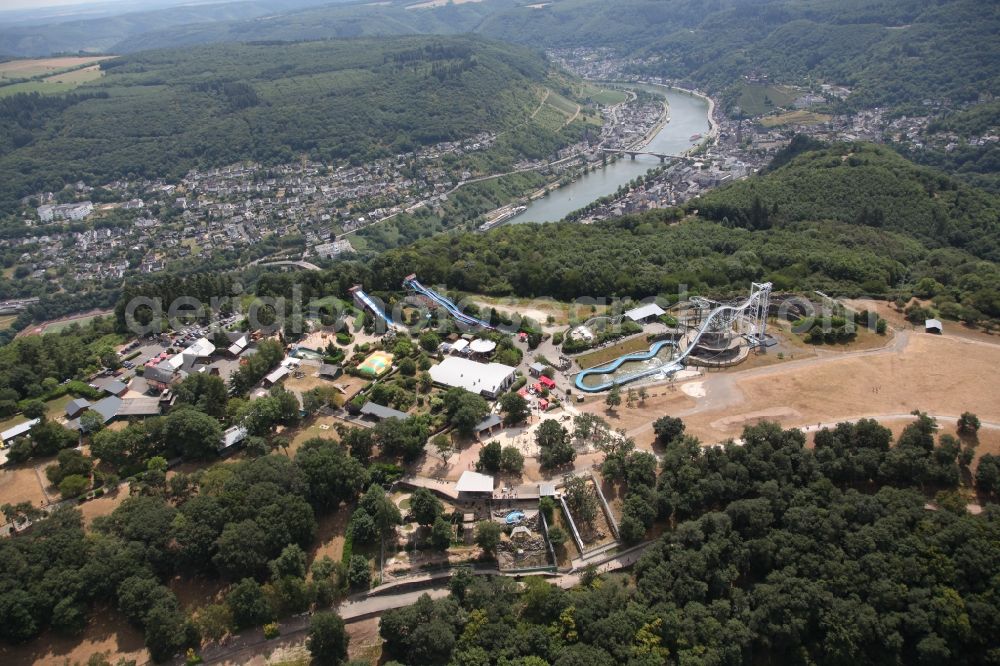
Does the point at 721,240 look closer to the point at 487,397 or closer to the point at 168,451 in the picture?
the point at 487,397

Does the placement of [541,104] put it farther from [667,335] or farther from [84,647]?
[84,647]

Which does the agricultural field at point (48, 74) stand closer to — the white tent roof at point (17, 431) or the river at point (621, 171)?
the river at point (621, 171)

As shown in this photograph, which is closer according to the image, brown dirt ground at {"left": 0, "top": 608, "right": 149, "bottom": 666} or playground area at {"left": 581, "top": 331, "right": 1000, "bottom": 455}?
brown dirt ground at {"left": 0, "top": 608, "right": 149, "bottom": 666}

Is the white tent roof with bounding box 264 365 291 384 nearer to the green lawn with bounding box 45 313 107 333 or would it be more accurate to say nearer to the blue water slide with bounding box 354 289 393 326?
the blue water slide with bounding box 354 289 393 326

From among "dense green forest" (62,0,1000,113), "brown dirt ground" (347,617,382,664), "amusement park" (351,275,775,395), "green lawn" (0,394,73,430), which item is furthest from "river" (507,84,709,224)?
"brown dirt ground" (347,617,382,664)

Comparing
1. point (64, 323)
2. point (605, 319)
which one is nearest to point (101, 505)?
point (605, 319)

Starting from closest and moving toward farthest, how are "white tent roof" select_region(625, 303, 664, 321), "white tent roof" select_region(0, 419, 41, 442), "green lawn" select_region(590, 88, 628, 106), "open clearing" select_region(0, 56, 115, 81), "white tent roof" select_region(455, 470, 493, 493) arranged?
"white tent roof" select_region(455, 470, 493, 493) → "white tent roof" select_region(0, 419, 41, 442) → "white tent roof" select_region(625, 303, 664, 321) → "open clearing" select_region(0, 56, 115, 81) → "green lawn" select_region(590, 88, 628, 106)

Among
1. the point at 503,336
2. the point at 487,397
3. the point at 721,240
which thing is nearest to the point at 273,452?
the point at 487,397
